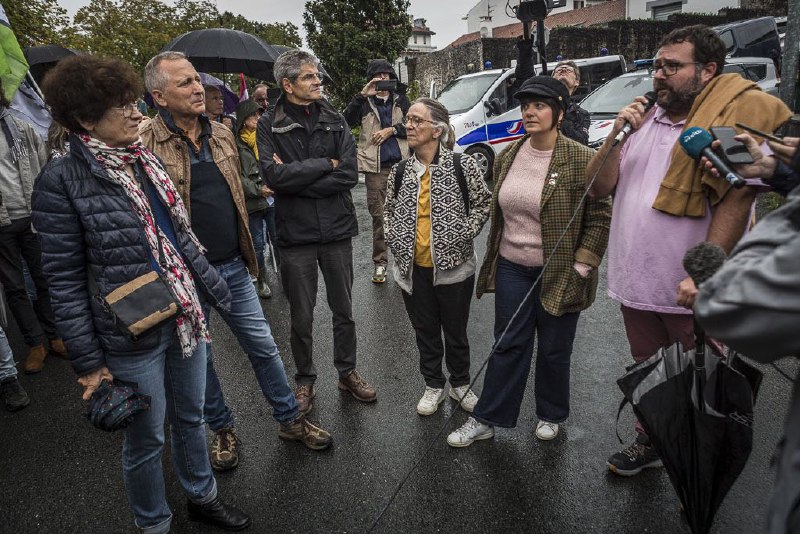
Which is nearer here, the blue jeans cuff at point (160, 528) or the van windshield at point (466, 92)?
the blue jeans cuff at point (160, 528)

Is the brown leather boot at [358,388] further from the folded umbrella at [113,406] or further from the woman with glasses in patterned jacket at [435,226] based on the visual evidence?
the folded umbrella at [113,406]

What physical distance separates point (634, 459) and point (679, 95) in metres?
1.77

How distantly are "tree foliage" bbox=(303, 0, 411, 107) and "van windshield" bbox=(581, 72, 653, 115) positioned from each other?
10037mm

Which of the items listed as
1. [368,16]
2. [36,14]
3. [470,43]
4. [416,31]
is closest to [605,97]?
[36,14]

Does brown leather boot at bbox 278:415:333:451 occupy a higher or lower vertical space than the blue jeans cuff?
lower

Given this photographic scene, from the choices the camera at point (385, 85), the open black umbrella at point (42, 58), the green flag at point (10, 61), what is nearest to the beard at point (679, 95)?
the camera at point (385, 85)

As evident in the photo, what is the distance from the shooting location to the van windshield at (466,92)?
10.6m

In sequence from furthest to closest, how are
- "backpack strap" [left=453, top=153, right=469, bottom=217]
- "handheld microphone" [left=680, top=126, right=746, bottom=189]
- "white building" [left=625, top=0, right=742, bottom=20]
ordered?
"white building" [left=625, top=0, right=742, bottom=20], "backpack strap" [left=453, top=153, right=469, bottom=217], "handheld microphone" [left=680, top=126, right=746, bottom=189]

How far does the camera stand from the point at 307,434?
3.03 metres

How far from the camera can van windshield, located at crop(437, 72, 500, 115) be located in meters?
10.6

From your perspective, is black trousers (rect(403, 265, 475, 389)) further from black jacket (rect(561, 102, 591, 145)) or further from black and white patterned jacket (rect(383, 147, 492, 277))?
black jacket (rect(561, 102, 591, 145))

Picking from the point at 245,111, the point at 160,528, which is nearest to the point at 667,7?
the point at 245,111

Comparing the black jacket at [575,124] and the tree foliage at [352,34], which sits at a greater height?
the tree foliage at [352,34]

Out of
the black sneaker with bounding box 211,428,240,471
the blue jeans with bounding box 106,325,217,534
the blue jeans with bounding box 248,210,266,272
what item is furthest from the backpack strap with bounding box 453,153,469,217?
the blue jeans with bounding box 248,210,266,272
